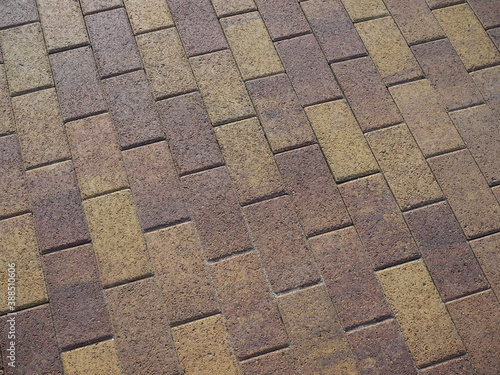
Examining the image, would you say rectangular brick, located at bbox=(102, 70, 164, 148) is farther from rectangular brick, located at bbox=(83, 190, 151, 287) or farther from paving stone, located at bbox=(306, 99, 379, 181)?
paving stone, located at bbox=(306, 99, 379, 181)

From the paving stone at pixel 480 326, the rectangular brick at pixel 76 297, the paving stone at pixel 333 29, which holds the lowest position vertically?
the paving stone at pixel 480 326

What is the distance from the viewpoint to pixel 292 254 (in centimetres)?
299

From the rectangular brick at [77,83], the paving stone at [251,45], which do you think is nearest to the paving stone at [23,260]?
the rectangular brick at [77,83]

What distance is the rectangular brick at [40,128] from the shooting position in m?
3.23

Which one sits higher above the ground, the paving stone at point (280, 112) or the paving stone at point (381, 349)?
the paving stone at point (280, 112)

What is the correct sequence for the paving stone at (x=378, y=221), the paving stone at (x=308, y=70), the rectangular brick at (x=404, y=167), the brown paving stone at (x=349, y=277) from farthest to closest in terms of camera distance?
1. the paving stone at (x=308, y=70)
2. the rectangular brick at (x=404, y=167)
3. the paving stone at (x=378, y=221)
4. the brown paving stone at (x=349, y=277)

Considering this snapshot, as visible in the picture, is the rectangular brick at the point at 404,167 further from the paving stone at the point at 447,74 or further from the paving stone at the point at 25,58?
the paving stone at the point at 25,58

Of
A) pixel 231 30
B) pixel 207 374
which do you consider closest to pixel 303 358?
pixel 207 374

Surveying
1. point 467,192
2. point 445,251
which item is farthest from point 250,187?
point 467,192

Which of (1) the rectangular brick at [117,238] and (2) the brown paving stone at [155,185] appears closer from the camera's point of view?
(1) the rectangular brick at [117,238]

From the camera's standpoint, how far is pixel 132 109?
3.36 meters

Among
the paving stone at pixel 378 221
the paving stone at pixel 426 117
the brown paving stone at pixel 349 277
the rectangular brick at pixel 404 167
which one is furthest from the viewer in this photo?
the paving stone at pixel 426 117

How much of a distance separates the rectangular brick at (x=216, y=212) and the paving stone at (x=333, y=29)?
1.10 meters

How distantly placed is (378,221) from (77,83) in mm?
1975
